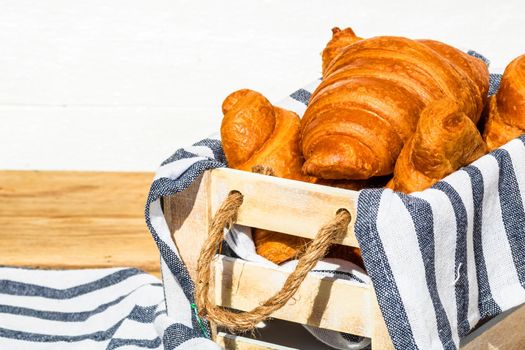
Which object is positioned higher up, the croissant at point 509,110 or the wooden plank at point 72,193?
the croissant at point 509,110

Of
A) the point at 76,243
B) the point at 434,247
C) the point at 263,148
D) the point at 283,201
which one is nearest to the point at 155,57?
the point at 76,243

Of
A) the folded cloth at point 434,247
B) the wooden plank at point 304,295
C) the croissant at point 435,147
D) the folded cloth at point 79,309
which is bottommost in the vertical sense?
the folded cloth at point 79,309

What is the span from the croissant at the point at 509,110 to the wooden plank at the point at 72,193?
834mm

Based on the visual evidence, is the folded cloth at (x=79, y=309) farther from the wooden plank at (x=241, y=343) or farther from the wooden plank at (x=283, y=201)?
the wooden plank at (x=283, y=201)

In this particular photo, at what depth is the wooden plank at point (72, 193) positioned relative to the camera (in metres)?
1.75

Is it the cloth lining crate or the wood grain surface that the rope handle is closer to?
the cloth lining crate

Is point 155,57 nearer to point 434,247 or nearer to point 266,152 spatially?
point 266,152

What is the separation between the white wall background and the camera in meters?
1.98

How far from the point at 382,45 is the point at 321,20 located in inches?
36.5

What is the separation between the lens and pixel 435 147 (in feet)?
3.07

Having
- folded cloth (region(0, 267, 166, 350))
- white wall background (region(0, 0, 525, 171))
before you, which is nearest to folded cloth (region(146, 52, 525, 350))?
folded cloth (region(0, 267, 166, 350))

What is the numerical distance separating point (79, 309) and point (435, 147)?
763 millimetres

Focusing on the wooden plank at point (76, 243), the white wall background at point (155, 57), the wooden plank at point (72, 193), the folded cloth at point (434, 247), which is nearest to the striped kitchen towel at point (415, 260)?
the folded cloth at point (434, 247)

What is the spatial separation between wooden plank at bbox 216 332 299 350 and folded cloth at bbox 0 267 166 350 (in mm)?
160
